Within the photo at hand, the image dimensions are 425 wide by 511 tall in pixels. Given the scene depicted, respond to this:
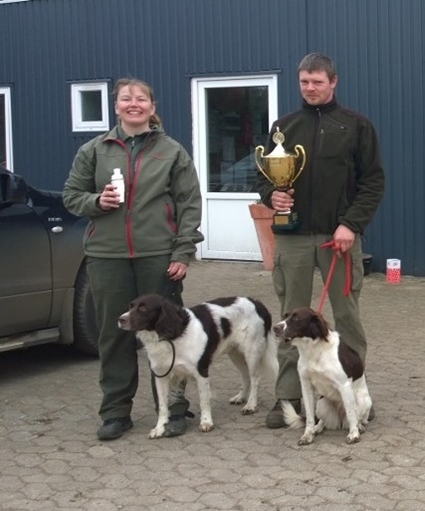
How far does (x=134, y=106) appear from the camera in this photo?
5613 millimetres

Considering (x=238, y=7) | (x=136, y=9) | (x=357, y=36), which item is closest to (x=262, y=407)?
(x=357, y=36)

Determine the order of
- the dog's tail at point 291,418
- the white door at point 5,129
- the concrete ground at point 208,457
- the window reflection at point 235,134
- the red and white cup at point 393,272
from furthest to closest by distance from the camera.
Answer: the white door at point 5,129 → the window reflection at point 235,134 → the red and white cup at point 393,272 → the dog's tail at point 291,418 → the concrete ground at point 208,457

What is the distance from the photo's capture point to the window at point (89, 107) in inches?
530

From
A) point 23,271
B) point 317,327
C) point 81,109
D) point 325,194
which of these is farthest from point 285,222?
point 81,109

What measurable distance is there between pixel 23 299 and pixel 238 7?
6.39 metres

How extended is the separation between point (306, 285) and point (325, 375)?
2.02 feet

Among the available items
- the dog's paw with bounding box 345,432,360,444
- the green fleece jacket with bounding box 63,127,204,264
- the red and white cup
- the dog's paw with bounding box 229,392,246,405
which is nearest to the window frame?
the red and white cup

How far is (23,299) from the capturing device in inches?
283

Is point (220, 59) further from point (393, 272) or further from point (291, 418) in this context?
point (291, 418)

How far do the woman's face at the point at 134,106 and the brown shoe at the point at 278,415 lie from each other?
182cm

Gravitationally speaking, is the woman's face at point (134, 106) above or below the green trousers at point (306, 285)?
above

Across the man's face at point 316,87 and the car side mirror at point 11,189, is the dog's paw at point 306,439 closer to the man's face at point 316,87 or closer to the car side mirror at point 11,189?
the man's face at point 316,87

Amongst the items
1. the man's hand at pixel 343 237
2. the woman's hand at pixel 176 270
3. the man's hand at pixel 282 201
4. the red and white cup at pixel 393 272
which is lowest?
the red and white cup at pixel 393 272

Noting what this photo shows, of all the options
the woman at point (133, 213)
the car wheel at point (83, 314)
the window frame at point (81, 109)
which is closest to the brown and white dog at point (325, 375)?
the woman at point (133, 213)
